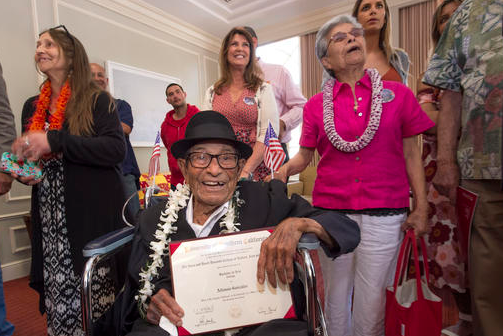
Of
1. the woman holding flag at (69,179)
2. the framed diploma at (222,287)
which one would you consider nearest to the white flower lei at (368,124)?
the framed diploma at (222,287)

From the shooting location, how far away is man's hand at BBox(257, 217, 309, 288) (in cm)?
105

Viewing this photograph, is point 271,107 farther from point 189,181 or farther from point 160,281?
point 160,281

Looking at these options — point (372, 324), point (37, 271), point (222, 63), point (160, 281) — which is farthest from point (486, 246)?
point (37, 271)

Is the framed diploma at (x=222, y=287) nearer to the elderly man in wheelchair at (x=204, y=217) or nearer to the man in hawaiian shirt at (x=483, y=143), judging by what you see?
the elderly man in wheelchair at (x=204, y=217)

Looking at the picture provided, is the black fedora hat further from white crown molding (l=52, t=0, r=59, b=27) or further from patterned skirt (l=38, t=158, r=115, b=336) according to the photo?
white crown molding (l=52, t=0, r=59, b=27)

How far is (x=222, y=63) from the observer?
2.26 metres

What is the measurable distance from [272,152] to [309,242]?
85 centimetres

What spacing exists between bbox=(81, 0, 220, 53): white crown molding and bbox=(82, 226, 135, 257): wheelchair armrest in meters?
4.56

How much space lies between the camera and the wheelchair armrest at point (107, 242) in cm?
117

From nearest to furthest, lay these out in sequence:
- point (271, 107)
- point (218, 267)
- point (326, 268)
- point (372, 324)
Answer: point (218, 267) < point (372, 324) < point (326, 268) < point (271, 107)

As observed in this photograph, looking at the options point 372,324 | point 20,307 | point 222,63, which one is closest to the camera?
point 372,324

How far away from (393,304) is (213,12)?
6.29 metres

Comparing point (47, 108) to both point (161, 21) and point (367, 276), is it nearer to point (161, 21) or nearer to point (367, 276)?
point (367, 276)

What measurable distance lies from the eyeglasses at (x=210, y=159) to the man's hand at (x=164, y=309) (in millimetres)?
545
